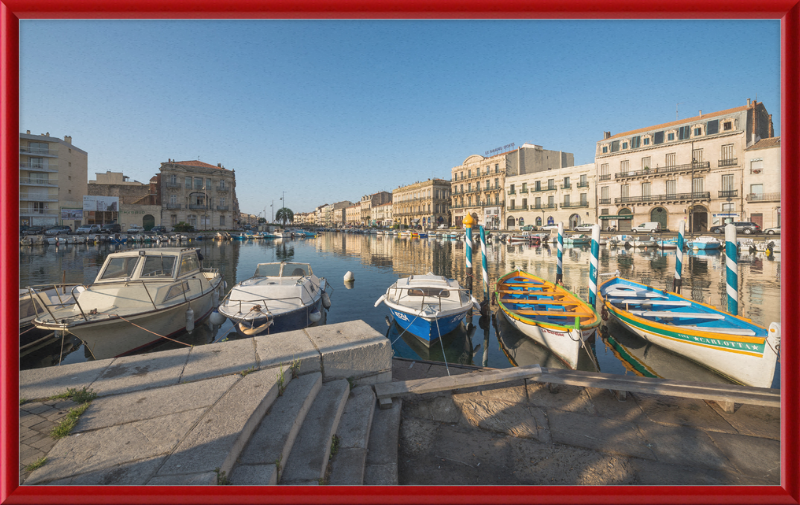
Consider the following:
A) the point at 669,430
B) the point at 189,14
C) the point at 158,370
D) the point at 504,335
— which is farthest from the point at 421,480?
the point at 504,335

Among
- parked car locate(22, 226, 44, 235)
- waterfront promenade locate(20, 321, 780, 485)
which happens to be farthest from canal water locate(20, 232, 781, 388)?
parked car locate(22, 226, 44, 235)

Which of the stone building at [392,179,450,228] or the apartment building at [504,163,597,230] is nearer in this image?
the apartment building at [504,163,597,230]

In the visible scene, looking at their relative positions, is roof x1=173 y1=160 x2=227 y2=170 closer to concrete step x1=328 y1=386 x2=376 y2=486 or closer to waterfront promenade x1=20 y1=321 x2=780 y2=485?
waterfront promenade x1=20 y1=321 x2=780 y2=485

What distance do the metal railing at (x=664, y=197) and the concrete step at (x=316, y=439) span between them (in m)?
55.0

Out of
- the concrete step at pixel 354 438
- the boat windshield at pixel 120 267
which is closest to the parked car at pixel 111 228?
the boat windshield at pixel 120 267

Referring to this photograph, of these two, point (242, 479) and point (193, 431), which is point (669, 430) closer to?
point (242, 479)

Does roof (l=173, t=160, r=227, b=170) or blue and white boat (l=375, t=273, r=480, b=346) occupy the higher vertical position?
roof (l=173, t=160, r=227, b=170)

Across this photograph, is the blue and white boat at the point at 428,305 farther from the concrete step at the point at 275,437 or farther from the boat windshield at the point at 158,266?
the boat windshield at the point at 158,266

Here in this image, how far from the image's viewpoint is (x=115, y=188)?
218ft

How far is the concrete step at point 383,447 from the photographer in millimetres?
2896

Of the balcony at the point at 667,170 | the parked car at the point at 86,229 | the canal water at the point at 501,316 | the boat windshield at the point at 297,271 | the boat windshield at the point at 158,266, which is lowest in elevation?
the canal water at the point at 501,316

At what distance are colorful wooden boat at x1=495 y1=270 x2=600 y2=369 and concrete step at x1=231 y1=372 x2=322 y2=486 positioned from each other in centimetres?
666

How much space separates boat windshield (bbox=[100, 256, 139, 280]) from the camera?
30.7 feet

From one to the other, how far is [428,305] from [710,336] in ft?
22.2
